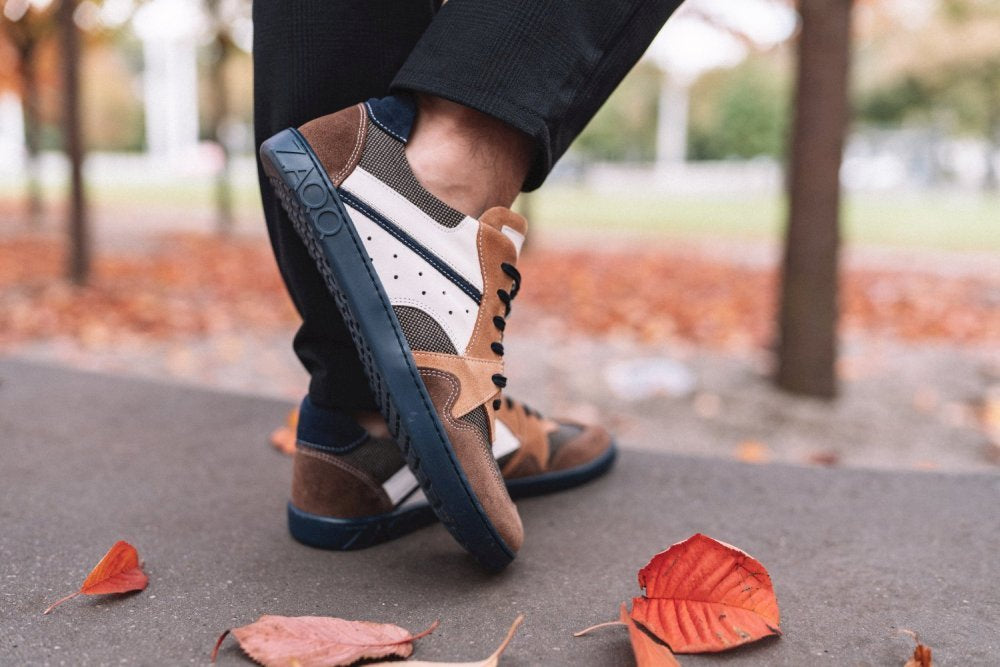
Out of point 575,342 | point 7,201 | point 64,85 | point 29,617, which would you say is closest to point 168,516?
point 29,617

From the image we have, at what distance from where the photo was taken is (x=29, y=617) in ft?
3.29

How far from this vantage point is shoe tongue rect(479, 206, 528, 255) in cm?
112

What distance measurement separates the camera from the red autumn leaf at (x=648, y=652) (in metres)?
0.90

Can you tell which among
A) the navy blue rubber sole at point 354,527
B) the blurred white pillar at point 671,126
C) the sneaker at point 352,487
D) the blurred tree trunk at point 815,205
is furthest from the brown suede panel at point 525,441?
the blurred white pillar at point 671,126

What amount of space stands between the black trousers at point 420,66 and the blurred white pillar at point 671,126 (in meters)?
39.9

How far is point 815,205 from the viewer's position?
379 centimetres

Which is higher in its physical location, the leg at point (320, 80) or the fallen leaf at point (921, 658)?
the leg at point (320, 80)

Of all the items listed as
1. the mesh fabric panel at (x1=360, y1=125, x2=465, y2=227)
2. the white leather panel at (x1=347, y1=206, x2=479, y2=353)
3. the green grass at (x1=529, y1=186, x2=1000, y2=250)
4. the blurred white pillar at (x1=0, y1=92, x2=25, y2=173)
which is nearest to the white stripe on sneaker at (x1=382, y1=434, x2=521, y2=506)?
the white leather panel at (x1=347, y1=206, x2=479, y2=353)

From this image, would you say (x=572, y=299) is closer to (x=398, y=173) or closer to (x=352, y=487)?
(x=352, y=487)

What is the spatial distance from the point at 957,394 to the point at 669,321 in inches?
74.6

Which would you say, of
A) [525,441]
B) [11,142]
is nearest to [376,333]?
[525,441]

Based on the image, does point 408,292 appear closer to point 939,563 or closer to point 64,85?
point 939,563

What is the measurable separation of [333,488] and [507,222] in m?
0.46

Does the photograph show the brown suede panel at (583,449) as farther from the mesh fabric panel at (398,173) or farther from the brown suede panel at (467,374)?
the mesh fabric panel at (398,173)
